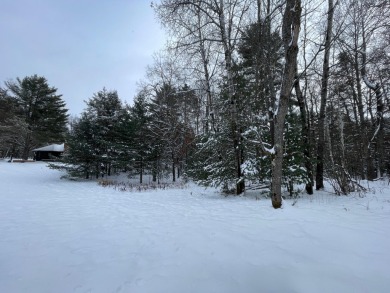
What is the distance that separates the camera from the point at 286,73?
18.4ft

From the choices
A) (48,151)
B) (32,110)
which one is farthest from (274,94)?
(48,151)

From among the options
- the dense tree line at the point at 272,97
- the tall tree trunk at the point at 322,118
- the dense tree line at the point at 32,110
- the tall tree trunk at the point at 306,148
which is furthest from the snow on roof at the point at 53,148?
the tall tree trunk at the point at 322,118

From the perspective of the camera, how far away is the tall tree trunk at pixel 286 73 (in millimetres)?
5438

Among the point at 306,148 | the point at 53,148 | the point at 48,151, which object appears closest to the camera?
the point at 306,148

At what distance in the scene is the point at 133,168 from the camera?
722 inches

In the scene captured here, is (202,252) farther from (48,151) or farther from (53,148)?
(48,151)

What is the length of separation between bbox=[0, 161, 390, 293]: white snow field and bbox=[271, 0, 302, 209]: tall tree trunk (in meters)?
0.93

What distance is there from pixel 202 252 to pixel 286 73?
4.67m

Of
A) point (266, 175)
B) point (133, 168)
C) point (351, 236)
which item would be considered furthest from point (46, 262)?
point (133, 168)

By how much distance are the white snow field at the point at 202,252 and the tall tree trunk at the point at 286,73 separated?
93 cm

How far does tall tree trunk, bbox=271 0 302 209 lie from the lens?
5438mm

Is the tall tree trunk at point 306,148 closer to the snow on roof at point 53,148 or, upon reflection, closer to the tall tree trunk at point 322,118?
the tall tree trunk at point 322,118

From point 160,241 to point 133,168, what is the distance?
1520cm

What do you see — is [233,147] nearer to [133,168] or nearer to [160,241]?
[160,241]
